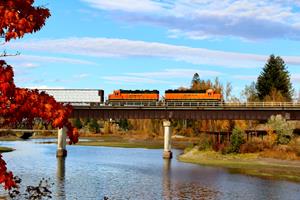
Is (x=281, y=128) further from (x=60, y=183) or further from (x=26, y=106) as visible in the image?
(x=26, y=106)

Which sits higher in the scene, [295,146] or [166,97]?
[166,97]

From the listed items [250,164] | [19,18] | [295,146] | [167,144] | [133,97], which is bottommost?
[250,164]

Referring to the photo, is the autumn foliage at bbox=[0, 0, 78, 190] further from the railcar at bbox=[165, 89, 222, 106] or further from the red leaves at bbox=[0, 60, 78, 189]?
the railcar at bbox=[165, 89, 222, 106]

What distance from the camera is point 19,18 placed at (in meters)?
12.1

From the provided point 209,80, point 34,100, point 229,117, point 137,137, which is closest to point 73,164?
point 229,117

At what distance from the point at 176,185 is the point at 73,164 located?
29.5 m

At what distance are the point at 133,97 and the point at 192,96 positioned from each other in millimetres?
13996

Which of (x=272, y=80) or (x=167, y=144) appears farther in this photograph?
(x=272, y=80)

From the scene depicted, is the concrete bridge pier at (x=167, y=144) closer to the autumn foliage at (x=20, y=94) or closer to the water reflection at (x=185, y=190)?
the water reflection at (x=185, y=190)

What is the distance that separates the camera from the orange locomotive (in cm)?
10794

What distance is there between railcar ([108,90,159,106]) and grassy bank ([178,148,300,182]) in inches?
691

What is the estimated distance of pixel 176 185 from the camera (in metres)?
54.7

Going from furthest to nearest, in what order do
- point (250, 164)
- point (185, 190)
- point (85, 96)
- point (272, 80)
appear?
1. point (272, 80)
2. point (85, 96)
3. point (250, 164)
4. point (185, 190)

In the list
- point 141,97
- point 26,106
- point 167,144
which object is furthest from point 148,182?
point 141,97
